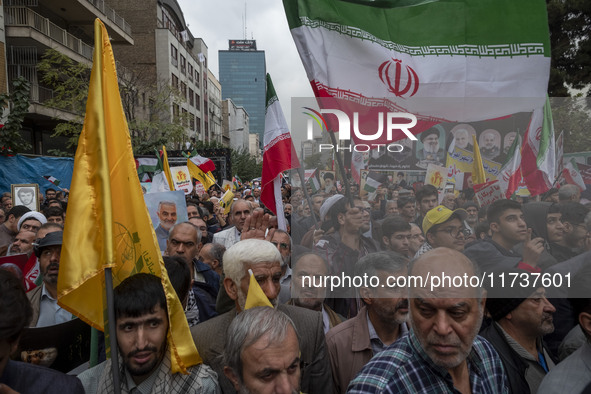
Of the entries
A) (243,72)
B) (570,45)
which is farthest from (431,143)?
(243,72)

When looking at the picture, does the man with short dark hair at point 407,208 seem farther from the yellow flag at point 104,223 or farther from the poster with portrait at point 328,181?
the yellow flag at point 104,223

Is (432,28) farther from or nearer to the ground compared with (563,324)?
farther from the ground

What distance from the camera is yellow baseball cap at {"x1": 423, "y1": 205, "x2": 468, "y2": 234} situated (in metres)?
2.43

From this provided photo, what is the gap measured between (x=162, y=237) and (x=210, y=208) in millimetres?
3897

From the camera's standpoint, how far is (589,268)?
2262mm

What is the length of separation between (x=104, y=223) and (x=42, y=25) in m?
23.5

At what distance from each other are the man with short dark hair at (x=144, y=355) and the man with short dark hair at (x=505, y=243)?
144cm

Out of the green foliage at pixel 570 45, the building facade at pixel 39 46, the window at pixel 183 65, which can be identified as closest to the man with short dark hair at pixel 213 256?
the green foliage at pixel 570 45

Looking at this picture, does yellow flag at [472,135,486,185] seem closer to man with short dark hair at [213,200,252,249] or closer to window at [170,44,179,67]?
man with short dark hair at [213,200,252,249]

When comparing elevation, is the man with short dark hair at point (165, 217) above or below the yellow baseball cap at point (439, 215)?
below

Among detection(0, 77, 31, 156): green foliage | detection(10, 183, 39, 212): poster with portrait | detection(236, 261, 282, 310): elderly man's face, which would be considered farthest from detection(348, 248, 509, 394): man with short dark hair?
detection(0, 77, 31, 156): green foliage

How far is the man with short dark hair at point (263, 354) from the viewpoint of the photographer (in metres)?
1.81

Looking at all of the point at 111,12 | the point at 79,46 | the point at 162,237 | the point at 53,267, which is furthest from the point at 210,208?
the point at 111,12

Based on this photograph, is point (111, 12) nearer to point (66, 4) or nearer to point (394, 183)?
point (66, 4)
